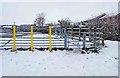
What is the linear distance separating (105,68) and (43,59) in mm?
3174

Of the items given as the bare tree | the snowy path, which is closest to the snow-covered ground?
the snowy path

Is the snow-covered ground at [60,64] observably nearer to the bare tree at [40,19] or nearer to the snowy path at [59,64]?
the snowy path at [59,64]

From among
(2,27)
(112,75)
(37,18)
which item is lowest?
(112,75)

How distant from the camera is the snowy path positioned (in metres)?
9.23

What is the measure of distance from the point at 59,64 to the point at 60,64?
0.15 ft

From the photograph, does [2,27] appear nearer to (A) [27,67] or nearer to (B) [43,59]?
(B) [43,59]

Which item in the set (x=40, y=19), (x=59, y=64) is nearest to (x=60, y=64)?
(x=59, y=64)

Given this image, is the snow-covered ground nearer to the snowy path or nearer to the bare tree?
the snowy path

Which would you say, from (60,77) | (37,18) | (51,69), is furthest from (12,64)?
(37,18)

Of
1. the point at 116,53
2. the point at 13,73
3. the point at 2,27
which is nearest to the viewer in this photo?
the point at 13,73

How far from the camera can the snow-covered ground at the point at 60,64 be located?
9227 millimetres

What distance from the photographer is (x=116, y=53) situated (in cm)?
1318

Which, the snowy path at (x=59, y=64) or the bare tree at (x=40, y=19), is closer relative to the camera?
the snowy path at (x=59, y=64)

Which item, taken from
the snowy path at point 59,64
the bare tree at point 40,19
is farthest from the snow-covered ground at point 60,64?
the bare tree at point 40,19
